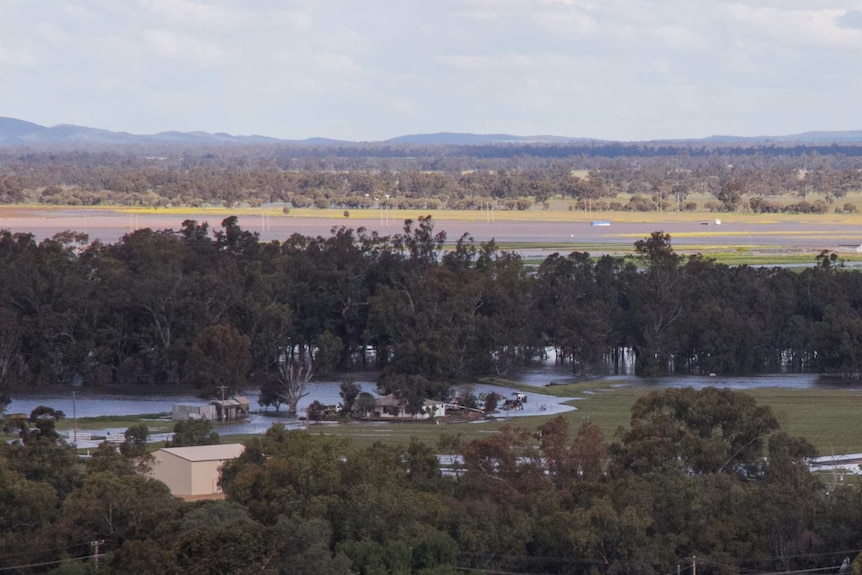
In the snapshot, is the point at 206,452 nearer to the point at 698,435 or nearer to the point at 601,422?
the point at 698,435

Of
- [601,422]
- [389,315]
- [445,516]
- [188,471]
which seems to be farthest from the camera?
[389,315]

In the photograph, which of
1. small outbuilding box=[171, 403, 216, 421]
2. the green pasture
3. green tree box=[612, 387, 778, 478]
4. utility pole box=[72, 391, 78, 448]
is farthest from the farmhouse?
green tree box=[612, 387, 778, 478]

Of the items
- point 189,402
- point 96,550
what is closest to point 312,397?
point 189,402

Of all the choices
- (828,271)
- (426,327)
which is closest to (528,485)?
(426,327)

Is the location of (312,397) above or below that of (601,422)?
below

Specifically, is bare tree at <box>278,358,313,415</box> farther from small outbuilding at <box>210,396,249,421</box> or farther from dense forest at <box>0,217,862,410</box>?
small outbuilding at <box>210,396,249,421</box>
